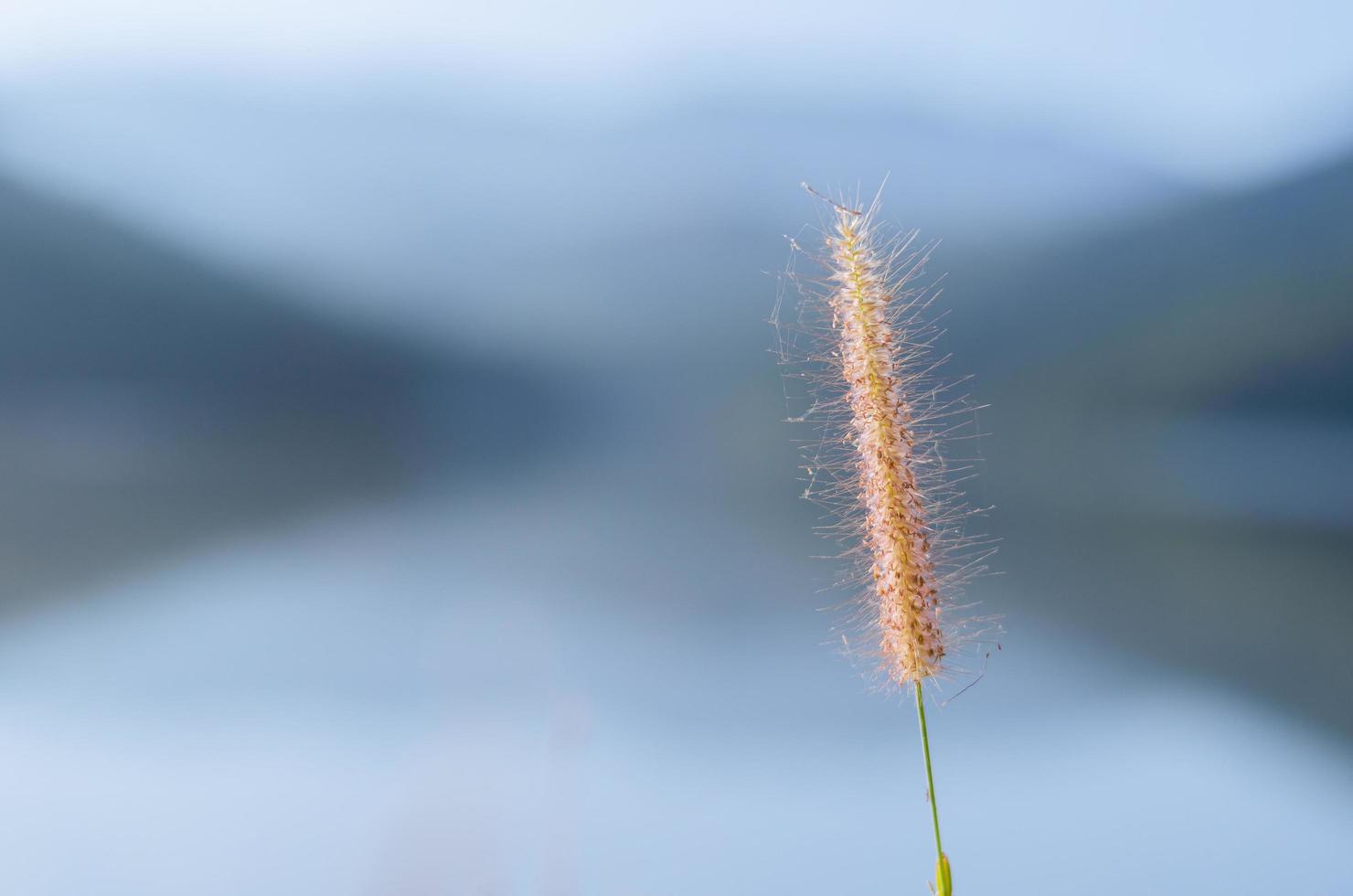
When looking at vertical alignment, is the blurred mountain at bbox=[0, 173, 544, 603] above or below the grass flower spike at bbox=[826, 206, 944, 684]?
above

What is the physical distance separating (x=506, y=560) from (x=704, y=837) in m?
0.63

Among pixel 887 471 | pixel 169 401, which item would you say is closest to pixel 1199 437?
pixel 887 471

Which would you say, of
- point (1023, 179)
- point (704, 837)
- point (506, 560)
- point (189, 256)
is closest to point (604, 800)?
point (704, 837)

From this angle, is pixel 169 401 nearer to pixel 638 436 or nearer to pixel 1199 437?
pixel 638 436

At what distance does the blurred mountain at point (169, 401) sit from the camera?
4.81 feet

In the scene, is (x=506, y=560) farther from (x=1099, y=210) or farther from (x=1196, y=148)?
(x=1196, y=148)

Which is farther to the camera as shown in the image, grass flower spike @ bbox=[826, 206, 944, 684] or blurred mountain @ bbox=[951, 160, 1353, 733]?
blurred mountain @ bbox=[951, 160, 1353, 733]

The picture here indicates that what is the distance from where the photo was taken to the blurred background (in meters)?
1.48

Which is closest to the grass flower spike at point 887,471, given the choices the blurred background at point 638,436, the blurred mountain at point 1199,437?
the blurred background at point 638,436

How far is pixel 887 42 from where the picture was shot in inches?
60.7

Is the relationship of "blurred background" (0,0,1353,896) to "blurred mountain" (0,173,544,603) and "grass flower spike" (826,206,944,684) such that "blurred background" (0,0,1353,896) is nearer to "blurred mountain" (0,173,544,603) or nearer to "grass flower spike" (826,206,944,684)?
"blurred mountain" (0,173,544,603)

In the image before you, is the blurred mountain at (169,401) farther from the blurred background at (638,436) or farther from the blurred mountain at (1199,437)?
the blurred mountain at (1199,437)

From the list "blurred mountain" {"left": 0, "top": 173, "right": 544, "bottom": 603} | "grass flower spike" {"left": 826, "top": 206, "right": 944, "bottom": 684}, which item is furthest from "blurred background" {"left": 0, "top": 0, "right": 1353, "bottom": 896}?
"grass flower spike" {"left": 826, "top": 206, "right": 944, "bottom": 684}

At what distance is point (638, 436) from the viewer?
1.56 metres
